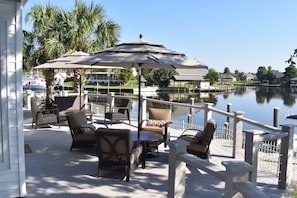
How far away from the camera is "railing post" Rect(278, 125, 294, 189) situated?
12.4 ft

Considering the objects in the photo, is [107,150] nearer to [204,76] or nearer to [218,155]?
[218,155]

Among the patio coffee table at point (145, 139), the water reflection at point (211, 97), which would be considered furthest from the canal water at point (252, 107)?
the patio coffee table at point (145, 139)

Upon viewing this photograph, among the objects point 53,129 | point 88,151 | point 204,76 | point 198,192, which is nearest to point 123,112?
point 53,129

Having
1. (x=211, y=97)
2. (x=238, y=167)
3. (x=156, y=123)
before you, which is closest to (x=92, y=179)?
(x=156, y=123)

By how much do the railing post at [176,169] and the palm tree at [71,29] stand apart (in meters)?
8.90

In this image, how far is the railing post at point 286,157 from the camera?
379 centimetres

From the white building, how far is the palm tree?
797 centimetres

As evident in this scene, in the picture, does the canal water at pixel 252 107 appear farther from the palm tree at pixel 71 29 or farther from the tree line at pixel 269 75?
the tree line at pixel 269 75

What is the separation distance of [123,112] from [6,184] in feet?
Answer: 17.2

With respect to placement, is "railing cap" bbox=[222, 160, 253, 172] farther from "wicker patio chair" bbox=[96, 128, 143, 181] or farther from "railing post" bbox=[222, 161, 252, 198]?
"wicker patio chair" bbox=[96, 128, 143, 181]

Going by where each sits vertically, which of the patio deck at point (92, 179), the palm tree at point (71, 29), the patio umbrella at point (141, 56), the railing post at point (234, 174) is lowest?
the patio deck at point (92, 179)

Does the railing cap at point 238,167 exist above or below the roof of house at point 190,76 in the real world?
below

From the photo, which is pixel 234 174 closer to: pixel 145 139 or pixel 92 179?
pixel 92 179

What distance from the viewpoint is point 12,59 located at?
3111 mm
